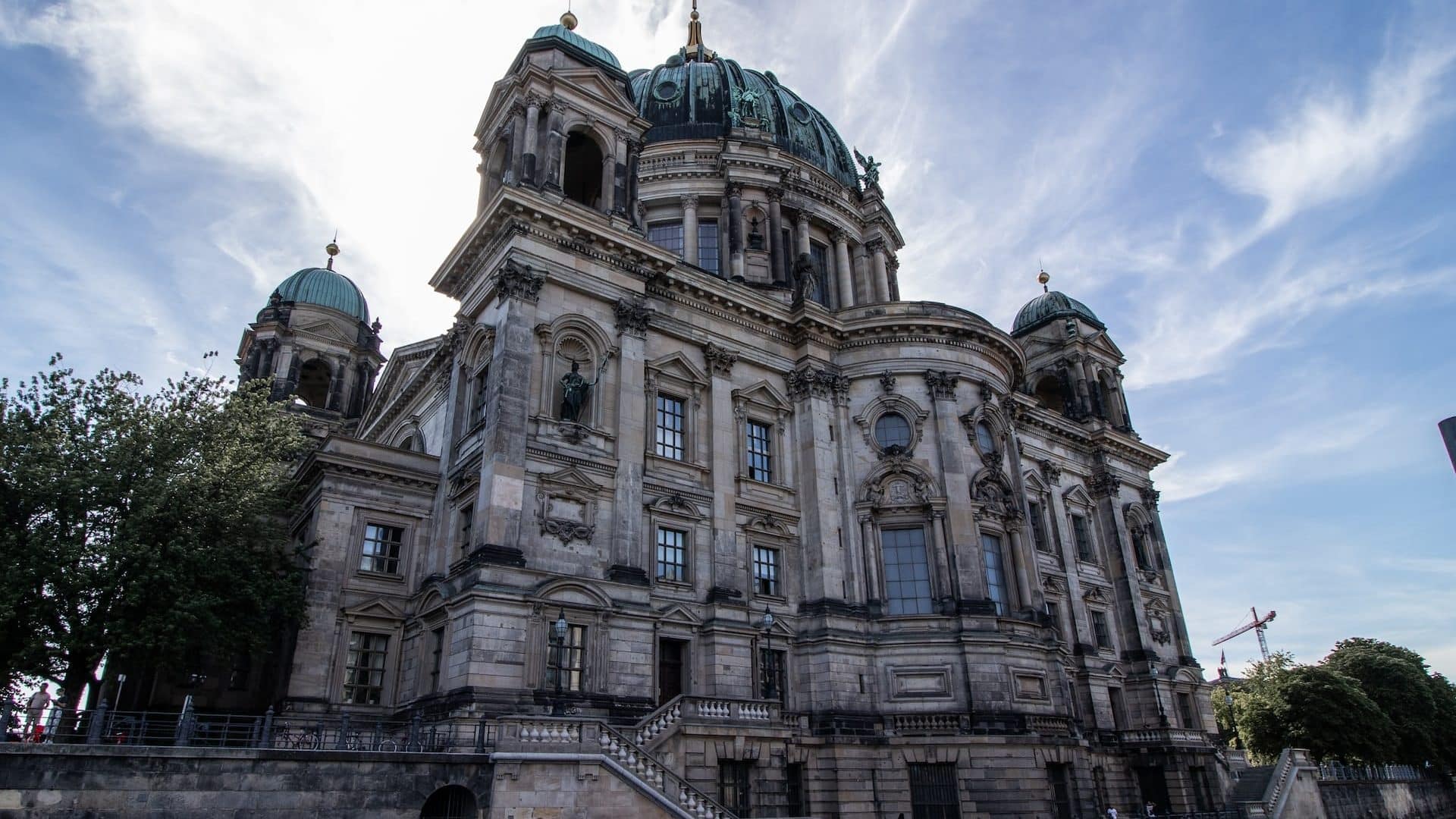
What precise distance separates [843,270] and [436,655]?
28.9 metres

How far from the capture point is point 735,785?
24469 mm

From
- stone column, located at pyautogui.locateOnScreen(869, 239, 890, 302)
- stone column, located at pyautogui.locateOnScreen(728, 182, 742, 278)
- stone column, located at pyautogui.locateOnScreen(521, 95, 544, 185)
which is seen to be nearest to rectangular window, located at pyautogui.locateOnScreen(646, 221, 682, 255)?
stone column, located at pyautogui.locateOnScreen(728, 182, 742, 278)

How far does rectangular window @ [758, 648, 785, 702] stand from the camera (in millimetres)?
28234

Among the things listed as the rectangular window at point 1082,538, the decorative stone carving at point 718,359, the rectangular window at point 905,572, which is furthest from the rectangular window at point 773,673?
the rectangular window at point 1082,538

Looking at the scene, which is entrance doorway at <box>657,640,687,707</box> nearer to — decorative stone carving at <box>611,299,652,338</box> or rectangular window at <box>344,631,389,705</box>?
rectangular window at <box>344,631,389,705</box>

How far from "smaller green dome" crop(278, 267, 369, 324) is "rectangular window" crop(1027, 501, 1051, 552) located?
3920 cm

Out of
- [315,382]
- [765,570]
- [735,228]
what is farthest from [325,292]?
[765,570]

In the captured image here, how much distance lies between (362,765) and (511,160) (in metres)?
20.0

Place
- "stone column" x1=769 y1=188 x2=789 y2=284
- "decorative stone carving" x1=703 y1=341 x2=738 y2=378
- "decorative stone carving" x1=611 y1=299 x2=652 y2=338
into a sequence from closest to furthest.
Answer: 1. "decorative stone carving" x1=611 y1=299 x2=652 y2=338
2. "decorative stone carving" x1=703 y1=341 x2=738 y2=378
3. "stone column" x1=769 y1=188 x2=789 y2=284

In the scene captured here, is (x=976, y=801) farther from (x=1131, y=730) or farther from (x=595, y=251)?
(x=595, y=251)

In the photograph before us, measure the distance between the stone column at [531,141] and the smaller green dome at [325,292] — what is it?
89.0 feet

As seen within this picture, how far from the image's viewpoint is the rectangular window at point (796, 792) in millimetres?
27609

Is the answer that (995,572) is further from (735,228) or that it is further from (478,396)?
(478,396)

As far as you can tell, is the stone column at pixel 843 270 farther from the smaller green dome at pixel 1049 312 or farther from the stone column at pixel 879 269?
the smaller green dome at pixel 1049 312
